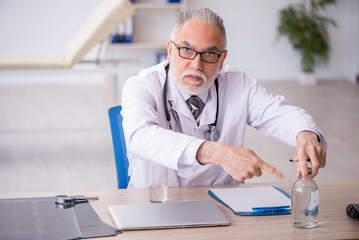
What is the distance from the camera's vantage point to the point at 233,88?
2092 mm

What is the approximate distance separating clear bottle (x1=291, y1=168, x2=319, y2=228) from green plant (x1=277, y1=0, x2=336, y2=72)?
19.7ft

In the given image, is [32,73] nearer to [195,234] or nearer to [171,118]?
[171,118]

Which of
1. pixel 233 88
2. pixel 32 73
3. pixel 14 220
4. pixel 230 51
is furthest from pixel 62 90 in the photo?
pixel 14 220

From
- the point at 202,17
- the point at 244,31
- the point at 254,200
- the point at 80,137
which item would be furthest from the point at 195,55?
the point at 244,31

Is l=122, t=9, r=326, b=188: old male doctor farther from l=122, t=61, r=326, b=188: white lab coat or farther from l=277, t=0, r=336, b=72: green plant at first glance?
l=277, t=0, r=336, b=72: green plant

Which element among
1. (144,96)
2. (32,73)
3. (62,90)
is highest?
(144,96)

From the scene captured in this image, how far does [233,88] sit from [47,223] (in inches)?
37.1

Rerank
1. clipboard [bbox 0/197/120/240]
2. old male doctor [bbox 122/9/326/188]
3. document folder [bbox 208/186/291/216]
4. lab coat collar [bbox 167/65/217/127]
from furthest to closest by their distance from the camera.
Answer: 1. lab coat collar [bbox 167/65/217/127]
2. old male doctor [bbox 122/9/326/188]
3. document folder [bbox 208/186/291/216]
4. clipboard [bbox 0/197/120/240]

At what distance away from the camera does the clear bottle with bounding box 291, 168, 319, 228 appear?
1407 millimetres

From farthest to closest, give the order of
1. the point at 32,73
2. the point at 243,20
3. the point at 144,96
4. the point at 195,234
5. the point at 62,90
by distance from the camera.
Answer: the point at 243,20, the point at 62,90, the point at 32,73, the point at 144,96, the point at 195,234

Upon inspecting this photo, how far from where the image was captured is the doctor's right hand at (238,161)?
143 centimetres

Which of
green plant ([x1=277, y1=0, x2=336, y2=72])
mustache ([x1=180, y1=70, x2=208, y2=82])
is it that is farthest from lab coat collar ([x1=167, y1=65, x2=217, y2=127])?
green plant ([x1=277, y1=0, x2=336, y2=72])

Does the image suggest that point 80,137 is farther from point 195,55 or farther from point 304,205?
point 304,205

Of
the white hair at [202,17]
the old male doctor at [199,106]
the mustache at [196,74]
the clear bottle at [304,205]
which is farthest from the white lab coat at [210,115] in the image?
the clear bottle at [304,205]
